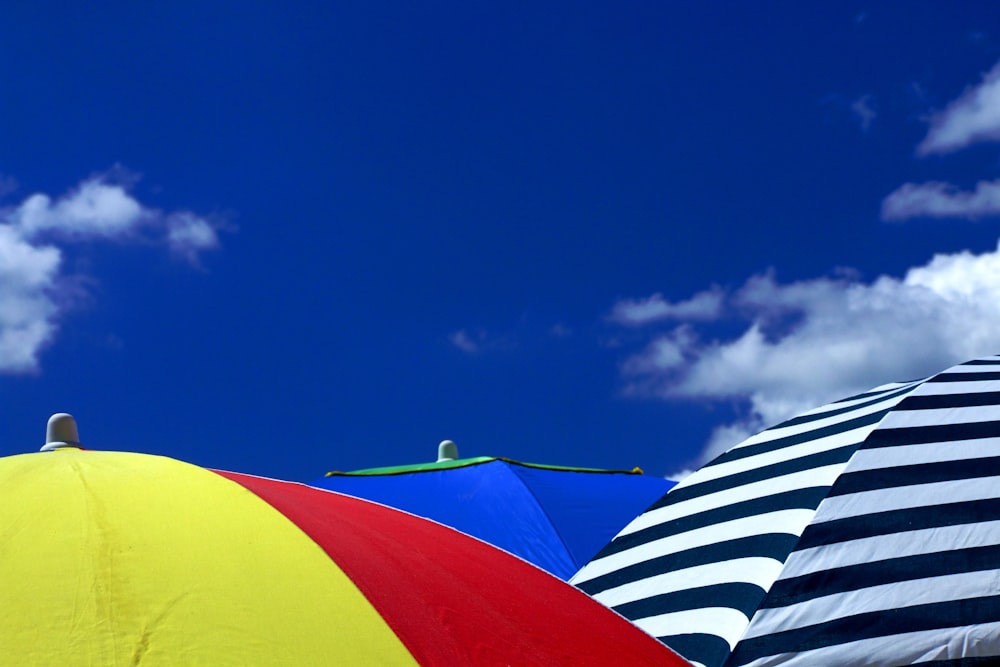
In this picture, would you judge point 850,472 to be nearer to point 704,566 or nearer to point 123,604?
point 704,566

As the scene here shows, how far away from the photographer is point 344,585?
2156mm

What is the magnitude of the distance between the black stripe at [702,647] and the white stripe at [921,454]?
79cm

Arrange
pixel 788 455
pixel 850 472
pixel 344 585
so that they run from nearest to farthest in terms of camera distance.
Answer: pixel 344 585 → pixel 850 472 → pixel 788 455

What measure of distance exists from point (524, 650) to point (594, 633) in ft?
0.98

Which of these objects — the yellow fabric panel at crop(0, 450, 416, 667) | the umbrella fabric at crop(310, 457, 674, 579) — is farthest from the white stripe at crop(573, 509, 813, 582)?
the yellow fabric panel at crop(0, 450, 416, 667)

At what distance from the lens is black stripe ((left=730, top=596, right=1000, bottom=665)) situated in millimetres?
3404

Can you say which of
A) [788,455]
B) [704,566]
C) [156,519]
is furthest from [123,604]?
[788,455]

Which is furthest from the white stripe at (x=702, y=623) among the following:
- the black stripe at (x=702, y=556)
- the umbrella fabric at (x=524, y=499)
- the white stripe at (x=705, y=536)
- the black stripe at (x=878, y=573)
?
the umbrella fabric at (x=524, y=499)

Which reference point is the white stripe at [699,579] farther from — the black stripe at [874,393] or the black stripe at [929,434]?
the black stripe at [874,393]

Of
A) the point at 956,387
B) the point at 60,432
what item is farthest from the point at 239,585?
the point at 956,387

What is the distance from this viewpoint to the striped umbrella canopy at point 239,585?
1902 mm

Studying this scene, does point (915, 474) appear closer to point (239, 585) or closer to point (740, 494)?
point (740, 494)

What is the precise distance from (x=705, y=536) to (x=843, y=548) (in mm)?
634

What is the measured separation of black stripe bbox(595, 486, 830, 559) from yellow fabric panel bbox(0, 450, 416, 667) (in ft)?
7.09
